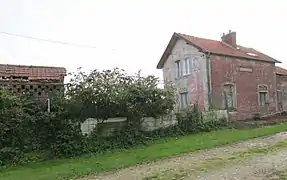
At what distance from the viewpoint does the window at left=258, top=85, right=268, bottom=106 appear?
30106 mm

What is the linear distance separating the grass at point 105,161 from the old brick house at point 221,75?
34.0ft

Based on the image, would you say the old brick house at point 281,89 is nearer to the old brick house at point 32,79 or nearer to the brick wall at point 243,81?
the brick wall at point 243,81

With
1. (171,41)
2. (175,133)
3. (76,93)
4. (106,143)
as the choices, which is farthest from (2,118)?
(171,41)

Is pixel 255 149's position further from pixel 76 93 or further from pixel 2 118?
pixel 2 118

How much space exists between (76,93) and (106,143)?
2456 millimetres

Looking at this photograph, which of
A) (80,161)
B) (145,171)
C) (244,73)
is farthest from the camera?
(244,73)

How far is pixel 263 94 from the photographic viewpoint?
30578 millimetres

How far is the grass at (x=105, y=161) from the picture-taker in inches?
407

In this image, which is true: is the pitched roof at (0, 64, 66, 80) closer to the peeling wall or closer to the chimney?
the peeling wall

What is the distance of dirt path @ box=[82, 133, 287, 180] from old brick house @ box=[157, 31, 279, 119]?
511 inches

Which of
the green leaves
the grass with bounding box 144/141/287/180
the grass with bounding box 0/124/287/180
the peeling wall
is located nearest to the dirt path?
the grass with bounding box 144/141/287/180

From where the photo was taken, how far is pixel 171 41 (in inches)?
1192

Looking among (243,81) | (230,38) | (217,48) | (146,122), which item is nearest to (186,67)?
(217,48)

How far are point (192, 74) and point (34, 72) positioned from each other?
13761mm
